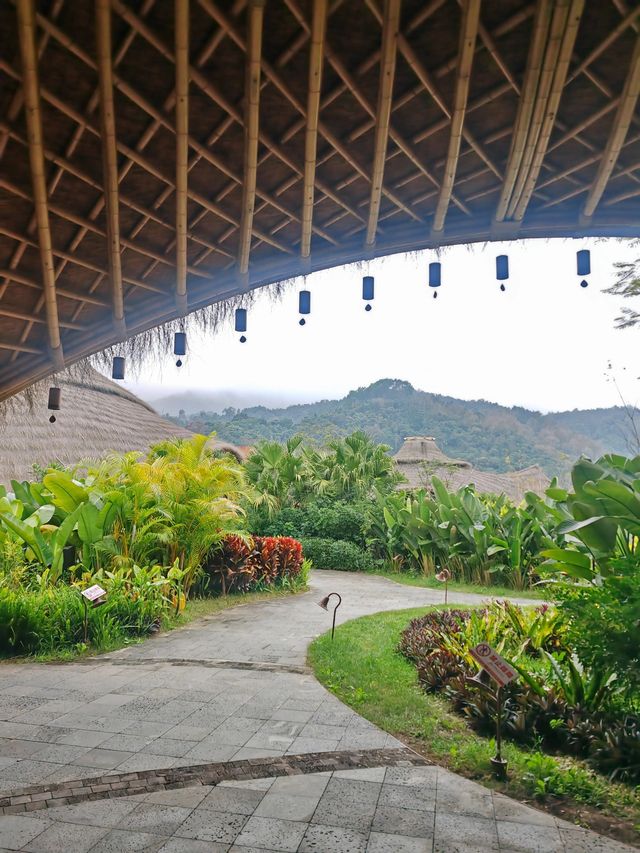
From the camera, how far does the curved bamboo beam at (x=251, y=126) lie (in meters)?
2.40

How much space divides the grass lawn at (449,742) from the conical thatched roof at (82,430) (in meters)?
8.00

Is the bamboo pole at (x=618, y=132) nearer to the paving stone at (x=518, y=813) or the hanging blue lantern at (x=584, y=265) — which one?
the hanging blue lantern at (x=584, y=265)

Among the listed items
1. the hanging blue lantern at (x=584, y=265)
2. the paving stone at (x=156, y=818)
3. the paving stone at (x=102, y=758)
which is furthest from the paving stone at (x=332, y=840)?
the hanging blue lantern at (x=584, y=265)

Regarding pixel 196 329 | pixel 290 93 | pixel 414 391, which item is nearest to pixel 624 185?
pixel 290 93

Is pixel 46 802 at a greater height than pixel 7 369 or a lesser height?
lesser

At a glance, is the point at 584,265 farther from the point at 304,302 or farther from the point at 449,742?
the point at 449,742

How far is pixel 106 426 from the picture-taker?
15.7 m

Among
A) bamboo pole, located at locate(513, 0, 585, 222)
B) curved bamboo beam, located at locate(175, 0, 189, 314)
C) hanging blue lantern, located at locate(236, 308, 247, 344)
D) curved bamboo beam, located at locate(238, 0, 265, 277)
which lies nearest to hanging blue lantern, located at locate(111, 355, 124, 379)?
curved bamboo beam, located at locate(175, 0, 189, 314)

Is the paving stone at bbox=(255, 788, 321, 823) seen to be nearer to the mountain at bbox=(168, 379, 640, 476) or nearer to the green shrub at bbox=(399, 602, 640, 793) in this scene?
the green shrub at bbox=(399, 602, 640, 793)

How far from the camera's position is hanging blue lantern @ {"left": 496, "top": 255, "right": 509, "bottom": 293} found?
3.53 m

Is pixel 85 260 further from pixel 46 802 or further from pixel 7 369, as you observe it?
pixel 46 802

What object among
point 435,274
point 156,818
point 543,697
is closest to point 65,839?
point 156,818

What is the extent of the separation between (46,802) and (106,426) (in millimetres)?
13592

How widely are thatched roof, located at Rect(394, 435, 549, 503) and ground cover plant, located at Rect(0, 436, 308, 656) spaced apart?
1264 cm
